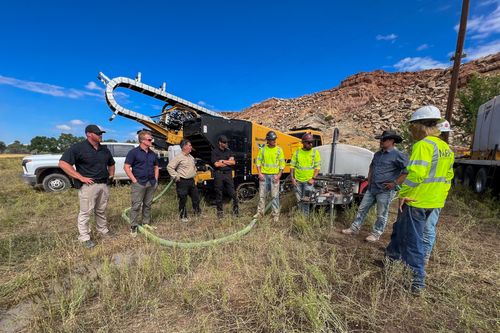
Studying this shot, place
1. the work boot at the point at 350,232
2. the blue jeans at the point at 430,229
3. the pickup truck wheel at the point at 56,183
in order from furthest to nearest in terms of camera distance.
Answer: the pickup truck wheel at the point at 56,183 → the work boot at the point at 350,232 → the blue jeans at the point at 430,229

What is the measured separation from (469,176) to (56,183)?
13.5 meters

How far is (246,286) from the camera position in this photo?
8.93 feet

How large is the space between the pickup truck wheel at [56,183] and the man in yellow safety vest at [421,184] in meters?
9.16

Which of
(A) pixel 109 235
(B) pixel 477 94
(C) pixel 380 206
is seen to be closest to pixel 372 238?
(C) pixel 380 206

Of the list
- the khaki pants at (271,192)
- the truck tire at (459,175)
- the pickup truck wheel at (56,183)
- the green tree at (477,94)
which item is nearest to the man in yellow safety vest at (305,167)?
the khaki pants at (271,192)

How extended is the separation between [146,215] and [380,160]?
162 inches

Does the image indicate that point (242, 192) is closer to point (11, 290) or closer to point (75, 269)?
point (75, 269)

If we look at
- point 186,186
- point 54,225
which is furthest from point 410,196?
point 54,225

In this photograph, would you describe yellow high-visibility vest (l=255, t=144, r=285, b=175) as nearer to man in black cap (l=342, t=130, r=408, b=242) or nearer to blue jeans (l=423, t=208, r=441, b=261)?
man in black cap (l=342, t=130, r=408, b=242)

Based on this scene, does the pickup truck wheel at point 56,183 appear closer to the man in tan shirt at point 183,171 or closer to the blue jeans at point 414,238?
the man in tan shirt at point 183,171

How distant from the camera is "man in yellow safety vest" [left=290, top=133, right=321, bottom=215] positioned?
4598 millimetres

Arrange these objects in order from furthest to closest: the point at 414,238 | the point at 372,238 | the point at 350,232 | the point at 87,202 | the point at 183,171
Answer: the point at 183,171 < the point at 350,232 < the point at 372,238 < the point at 87,202 < the point at 414,238

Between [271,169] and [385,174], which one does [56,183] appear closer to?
[271,169]

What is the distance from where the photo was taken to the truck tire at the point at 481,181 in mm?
7197
